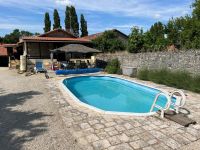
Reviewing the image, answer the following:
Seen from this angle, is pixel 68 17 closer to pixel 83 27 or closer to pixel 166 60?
pixel 83 27

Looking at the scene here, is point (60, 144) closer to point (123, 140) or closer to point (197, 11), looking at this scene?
point (123, 140)

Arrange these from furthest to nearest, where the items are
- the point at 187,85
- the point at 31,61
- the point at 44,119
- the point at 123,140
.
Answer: the point at 31,61
the point at 187,85
the point at 44,119
the point at 123,140

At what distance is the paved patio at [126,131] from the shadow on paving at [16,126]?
2.76 feet

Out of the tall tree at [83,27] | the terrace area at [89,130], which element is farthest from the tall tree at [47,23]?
the terrace area at [89,130]

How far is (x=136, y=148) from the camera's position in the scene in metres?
4.19

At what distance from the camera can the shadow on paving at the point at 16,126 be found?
457 cm

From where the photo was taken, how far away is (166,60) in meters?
13.3

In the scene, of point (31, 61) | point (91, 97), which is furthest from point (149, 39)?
point (91, 97)

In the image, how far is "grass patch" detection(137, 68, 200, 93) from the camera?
380 inches

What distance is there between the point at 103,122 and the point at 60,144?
1543 millimetres

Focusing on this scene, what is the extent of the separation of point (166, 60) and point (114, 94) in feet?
15.2

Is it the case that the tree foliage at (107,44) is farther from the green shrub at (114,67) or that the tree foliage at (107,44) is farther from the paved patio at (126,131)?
the paved patio at (126,131)

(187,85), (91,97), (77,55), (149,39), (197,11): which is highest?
(197,11)

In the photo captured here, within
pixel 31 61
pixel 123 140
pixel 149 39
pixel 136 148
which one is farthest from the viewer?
pixel 149 39
